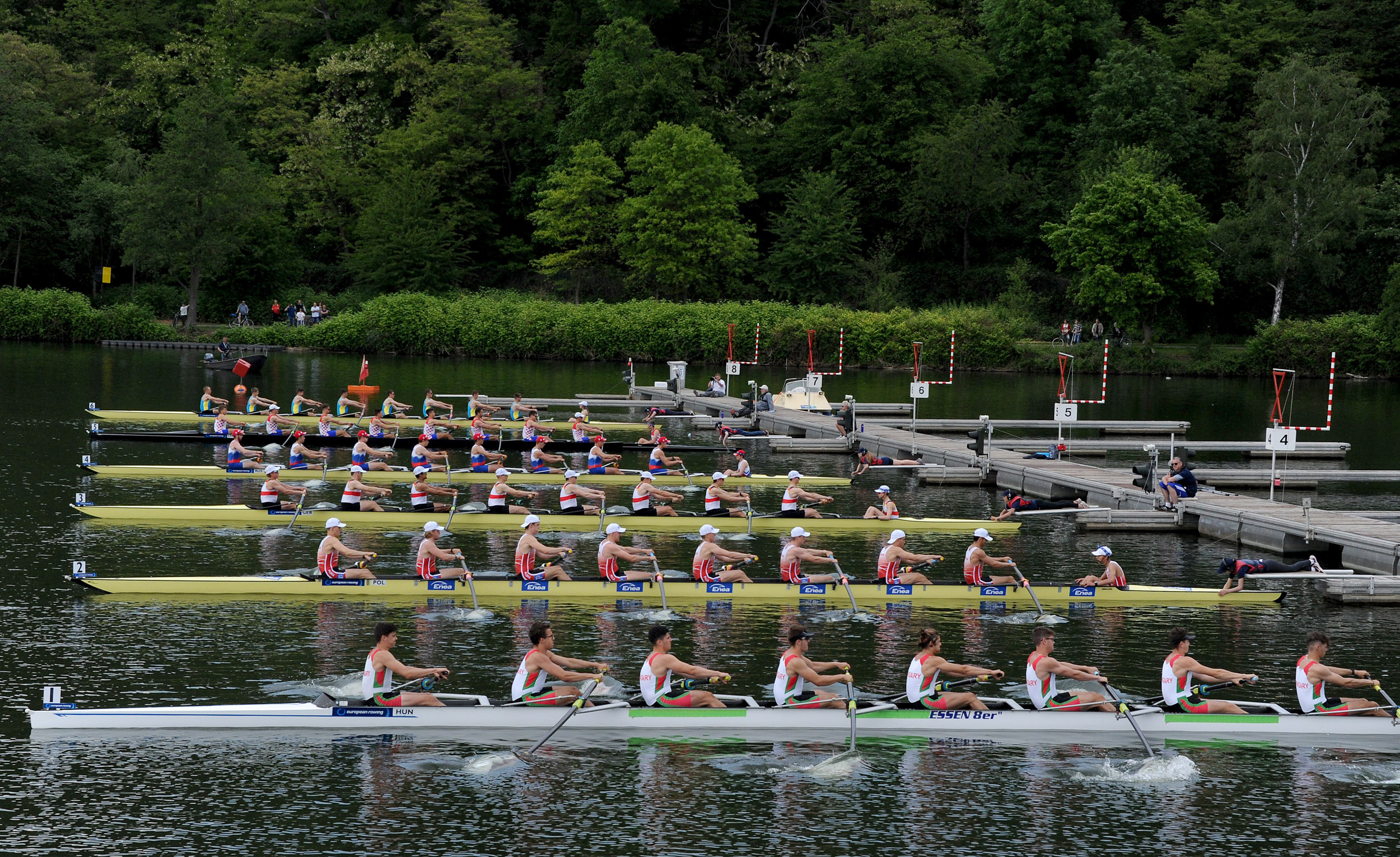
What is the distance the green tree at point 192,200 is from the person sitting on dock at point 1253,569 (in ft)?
192

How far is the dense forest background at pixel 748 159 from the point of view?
66375 mm

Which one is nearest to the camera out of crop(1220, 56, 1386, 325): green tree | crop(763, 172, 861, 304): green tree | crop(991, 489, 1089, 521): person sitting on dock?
crop(991, 489, 1089, 521): person sitting on dock

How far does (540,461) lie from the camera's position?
32812 millimetres

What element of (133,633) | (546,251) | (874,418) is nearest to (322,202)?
(546,251)

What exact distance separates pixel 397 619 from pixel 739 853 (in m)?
8.95

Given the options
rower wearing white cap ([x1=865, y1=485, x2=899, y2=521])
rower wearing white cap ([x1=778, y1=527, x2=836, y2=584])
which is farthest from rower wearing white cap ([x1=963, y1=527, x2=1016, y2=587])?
rower wearing white cap ([x1=865, y1=485, x2=899, y2=521])

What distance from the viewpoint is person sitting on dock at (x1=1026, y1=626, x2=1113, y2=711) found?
53.2ft

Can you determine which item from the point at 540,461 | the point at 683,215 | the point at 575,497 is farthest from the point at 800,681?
the point at 683,215

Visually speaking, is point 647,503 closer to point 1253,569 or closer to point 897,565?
point 897,565

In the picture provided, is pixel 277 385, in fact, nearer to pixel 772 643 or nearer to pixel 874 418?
pixel 874 418

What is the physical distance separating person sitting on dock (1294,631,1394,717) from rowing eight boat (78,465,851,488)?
1721cm

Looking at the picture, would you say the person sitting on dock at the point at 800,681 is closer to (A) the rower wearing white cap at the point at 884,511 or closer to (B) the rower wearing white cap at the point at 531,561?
(B) the rower wearing white cap at the point at 531,561

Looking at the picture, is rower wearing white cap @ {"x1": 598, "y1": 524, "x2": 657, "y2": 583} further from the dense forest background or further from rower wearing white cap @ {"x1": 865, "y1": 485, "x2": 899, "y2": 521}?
the dense forest background

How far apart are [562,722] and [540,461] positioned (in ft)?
58.3
